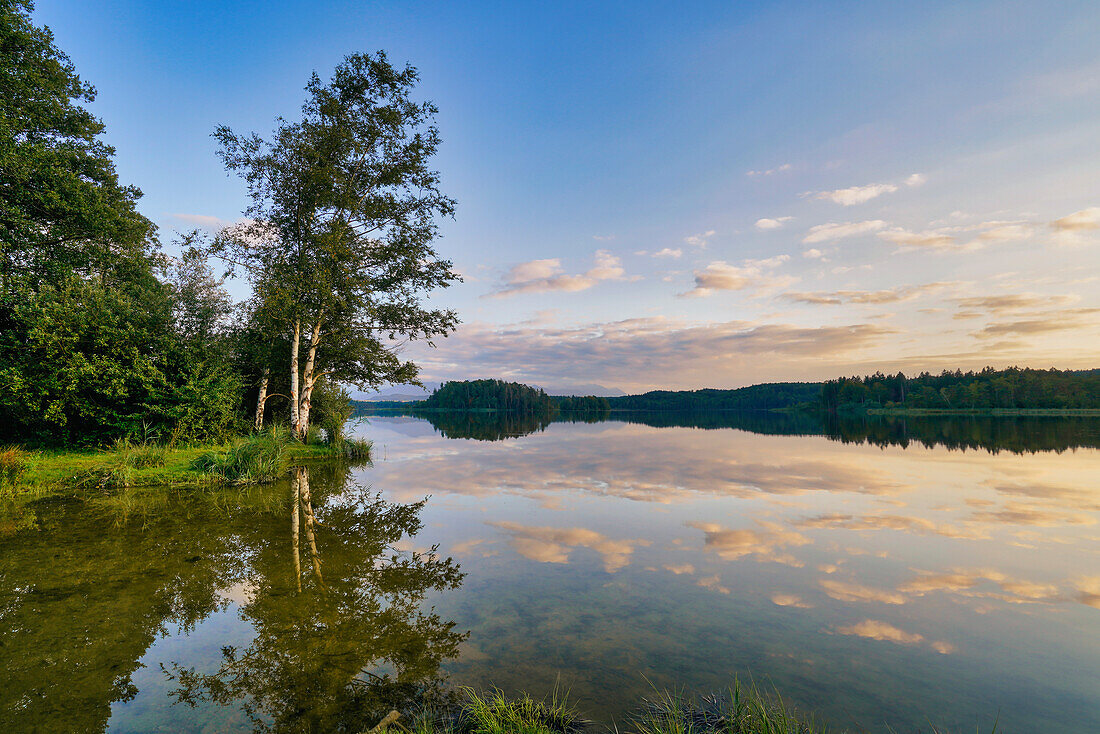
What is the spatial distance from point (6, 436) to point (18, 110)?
506 inches

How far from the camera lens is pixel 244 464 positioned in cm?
1315

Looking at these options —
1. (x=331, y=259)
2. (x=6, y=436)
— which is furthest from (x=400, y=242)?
(x=6, y=436)

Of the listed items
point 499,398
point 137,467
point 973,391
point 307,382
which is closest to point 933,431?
point 307,382

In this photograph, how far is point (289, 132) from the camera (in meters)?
18.6

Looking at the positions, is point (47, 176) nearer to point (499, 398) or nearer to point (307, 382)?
point (307, 382)

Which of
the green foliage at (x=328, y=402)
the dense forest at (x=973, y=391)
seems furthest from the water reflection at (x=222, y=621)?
the dense forest at (x=973, y=391)

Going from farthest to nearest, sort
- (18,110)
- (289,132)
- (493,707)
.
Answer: (289,132)
(18,110)
(493,707)

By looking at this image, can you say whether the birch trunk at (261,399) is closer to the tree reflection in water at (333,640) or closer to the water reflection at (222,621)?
the water reflection at (222,621)

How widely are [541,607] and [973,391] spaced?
127m

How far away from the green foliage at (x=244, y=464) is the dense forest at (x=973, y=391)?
12767cm

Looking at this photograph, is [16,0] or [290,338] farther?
[290,338]

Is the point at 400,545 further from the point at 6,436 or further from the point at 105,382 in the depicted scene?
A: the point at 6,436

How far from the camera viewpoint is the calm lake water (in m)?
3.63

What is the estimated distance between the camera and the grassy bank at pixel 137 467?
11273 millimetres
